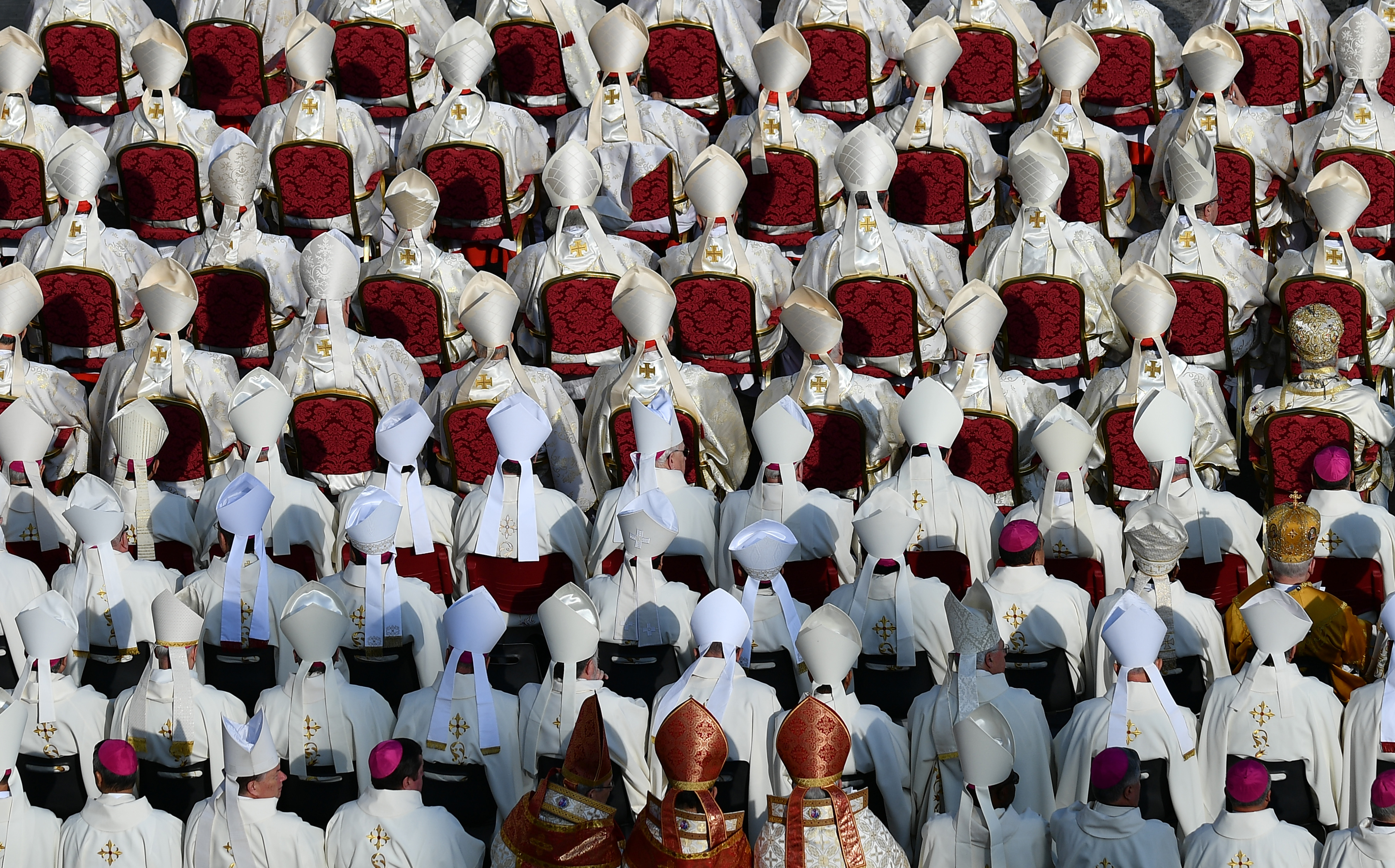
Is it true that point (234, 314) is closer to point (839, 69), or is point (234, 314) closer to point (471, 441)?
point (471, 441)

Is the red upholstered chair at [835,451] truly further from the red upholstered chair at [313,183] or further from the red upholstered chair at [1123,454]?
the red upholstered chair at [313,183]

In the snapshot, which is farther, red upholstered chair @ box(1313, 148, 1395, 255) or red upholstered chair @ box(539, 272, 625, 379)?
red upholstered chair @ box(1313, 148, 1395, 255)

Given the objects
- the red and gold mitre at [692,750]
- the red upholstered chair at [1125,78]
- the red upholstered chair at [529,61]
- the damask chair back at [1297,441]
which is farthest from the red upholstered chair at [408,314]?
the red and gold mitre at [692,750]

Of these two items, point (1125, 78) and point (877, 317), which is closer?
point (877, 317)

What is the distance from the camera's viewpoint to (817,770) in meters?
7.14

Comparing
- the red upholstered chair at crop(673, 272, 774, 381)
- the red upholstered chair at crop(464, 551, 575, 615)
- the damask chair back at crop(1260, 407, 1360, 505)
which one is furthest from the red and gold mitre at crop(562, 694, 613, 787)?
the damask chair back at crop(1260, 407, 1360, 505)

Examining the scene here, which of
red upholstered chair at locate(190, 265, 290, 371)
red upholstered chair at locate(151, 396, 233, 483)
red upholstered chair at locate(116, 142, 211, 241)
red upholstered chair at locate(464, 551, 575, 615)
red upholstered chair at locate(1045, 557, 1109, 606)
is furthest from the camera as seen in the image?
red upholstered chair at locate(116, 142, 211, 241)

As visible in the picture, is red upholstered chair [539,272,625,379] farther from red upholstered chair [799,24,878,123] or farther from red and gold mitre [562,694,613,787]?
red and gold mitre [562,694,613,787]

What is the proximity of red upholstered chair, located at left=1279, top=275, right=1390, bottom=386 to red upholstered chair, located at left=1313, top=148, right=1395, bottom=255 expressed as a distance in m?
0.71

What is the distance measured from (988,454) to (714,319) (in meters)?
1.44

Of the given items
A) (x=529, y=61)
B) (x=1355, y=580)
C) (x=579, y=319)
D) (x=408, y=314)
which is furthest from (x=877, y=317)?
(x=529, y=61)

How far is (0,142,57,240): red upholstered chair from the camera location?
11.5 metres

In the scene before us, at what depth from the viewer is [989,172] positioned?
11.4 metres

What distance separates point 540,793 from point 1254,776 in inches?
87.7
